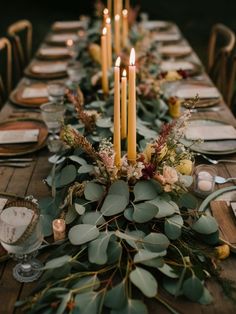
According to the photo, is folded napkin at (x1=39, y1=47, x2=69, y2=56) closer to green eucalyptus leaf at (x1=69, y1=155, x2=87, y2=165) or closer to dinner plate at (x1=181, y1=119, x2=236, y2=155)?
dinner plate at (x1=181, y1=119, x2=236, y2=155)

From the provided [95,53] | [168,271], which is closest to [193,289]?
[168,271]

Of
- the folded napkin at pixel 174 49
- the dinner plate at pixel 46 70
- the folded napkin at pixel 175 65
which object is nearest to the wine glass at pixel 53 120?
the dinner plate at pixel 46 70

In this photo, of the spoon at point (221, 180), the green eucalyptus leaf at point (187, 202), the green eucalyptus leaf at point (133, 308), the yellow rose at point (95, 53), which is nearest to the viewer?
the green eucalyptus leaf at point (133, 308)

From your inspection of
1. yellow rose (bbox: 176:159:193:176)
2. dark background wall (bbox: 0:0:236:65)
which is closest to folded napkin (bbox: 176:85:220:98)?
yellow rose (bbox: 176:159:193:176)

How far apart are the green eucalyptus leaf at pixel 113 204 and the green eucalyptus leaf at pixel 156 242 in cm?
12

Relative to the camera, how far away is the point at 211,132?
1889 millimetres

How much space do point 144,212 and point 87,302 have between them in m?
0.32

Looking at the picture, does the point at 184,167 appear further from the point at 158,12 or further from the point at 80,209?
the point at 158,12

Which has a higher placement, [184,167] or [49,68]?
[184,167]

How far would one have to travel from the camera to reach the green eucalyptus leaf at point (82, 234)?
113 cm

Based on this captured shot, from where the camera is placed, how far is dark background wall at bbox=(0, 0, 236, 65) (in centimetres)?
728

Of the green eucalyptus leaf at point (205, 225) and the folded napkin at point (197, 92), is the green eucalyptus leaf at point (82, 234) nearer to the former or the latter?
the green eucalyptus leaf at point (205, 225)

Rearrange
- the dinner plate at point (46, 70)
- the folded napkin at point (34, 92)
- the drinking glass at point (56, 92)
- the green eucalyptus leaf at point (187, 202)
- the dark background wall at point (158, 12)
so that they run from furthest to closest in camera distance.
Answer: the dark background wall at point (158, 12) < the dinner plate at point (46, 70) < the folded napkin at point (34, 92) < the drinking glass at point (56, 92) < the green eucalyptus leaf at point (187, 202)

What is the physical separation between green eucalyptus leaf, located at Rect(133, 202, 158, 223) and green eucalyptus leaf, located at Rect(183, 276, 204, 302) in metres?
0.22
